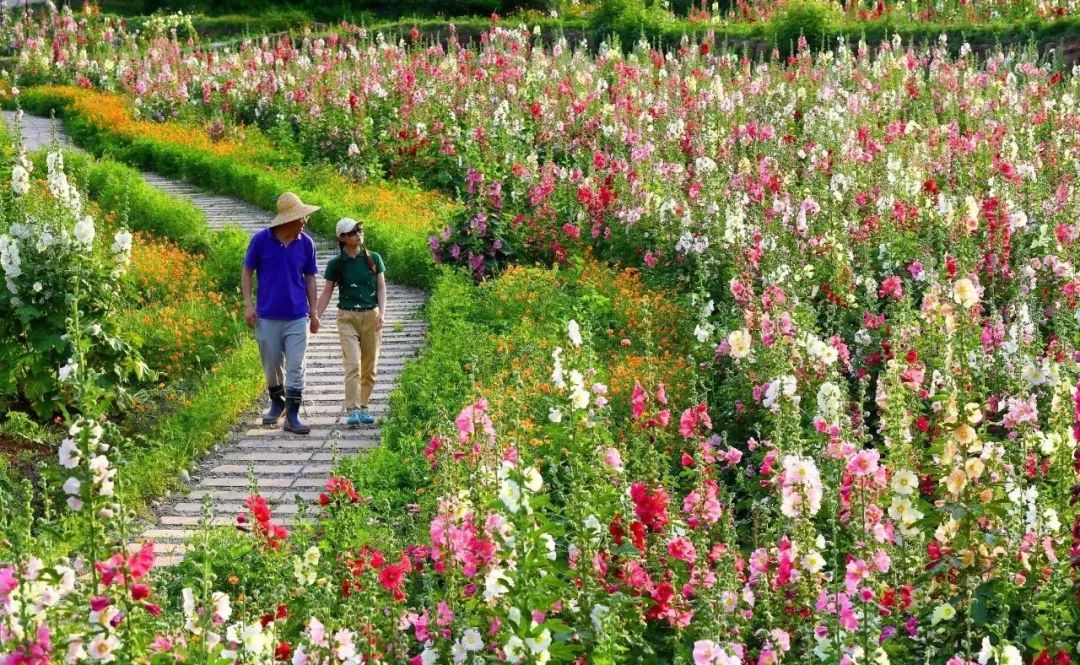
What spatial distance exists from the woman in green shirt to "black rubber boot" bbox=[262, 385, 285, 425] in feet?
1.27

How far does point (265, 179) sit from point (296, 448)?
23.1ft

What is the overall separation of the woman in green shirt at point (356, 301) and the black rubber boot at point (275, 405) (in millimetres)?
387

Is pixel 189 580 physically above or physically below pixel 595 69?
below

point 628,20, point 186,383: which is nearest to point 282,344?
point 186,383

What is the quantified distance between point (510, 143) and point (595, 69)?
181 inches

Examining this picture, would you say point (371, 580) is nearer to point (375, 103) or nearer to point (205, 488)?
point (205, 488)

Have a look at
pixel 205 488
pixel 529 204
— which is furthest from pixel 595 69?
pixel 205 488

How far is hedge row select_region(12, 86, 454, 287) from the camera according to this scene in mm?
11766

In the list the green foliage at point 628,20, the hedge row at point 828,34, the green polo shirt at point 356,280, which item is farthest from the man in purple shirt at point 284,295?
the green foliage at point 628,20

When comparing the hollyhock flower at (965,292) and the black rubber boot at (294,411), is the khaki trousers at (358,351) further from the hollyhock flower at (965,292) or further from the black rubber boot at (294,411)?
the hollyhock flower at (965,292)

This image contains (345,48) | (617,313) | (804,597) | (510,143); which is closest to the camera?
(804,597)

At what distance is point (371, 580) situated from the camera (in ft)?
15.2

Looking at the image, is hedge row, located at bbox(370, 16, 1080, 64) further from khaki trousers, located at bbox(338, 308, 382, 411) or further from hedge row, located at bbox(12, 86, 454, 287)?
khaki trousers, located at bbox(338, 308, 382, 411)

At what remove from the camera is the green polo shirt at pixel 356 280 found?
325 inches
